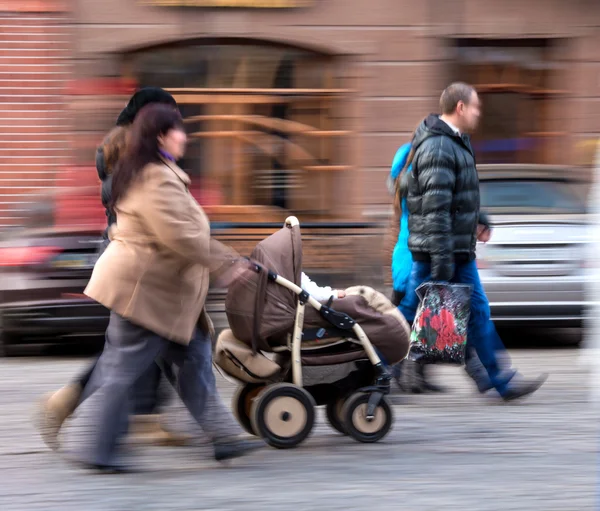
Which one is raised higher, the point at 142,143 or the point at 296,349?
the point at 142,143

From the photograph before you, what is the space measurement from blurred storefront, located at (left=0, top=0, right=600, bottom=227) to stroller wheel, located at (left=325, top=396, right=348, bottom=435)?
7.39m

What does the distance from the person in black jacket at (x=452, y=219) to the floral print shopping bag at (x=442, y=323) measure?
0.09 m

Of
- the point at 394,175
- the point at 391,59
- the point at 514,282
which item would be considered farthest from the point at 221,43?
the point at 394,175

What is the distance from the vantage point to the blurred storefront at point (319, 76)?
13.5 metres

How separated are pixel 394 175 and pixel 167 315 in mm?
2534

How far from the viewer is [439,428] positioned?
6.33 m

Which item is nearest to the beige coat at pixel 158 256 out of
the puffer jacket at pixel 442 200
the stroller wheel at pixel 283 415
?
the stroller wheel at pixel 283 415

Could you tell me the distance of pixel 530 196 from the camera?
32.0 ft

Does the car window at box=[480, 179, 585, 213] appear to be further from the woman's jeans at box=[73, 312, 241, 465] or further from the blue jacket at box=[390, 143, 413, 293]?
the woman's jeans at box=[73, 312, 241, 465]

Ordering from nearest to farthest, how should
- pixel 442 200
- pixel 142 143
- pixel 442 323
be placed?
pixel 142 143 < pixel 442 200 < pixel 442 323

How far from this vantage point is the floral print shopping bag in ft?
22.4

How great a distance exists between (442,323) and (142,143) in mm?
2431

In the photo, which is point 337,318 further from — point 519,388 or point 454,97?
point 454,97

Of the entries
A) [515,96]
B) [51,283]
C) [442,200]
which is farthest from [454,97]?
[515,96]
